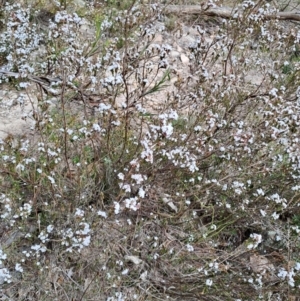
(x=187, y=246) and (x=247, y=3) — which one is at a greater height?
(x=247, y=3)

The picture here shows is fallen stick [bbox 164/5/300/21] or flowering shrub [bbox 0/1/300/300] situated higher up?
fallen stick [bbox 164/5/300/21]

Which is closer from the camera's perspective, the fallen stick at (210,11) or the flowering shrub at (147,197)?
the flowering shrub at (147,197)

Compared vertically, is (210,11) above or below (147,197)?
above

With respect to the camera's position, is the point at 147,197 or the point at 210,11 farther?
the point at 210,11

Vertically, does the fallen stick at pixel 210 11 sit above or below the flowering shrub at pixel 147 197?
above

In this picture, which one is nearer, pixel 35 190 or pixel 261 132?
pixel 35 190

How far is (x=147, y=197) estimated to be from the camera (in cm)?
350

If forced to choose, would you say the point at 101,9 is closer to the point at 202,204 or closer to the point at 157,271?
the point at 202,204

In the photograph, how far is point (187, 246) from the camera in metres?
3.22

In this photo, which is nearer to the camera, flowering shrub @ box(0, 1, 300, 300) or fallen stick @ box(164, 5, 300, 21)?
flowering shrub @ box(0, 1, 300, 300)

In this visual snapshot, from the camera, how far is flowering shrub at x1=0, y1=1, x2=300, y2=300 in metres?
3.04

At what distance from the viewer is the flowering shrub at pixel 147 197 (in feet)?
9.98

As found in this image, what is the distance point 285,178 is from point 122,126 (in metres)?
1.40

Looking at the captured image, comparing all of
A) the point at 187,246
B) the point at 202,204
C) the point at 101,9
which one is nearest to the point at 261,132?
the point at 202,204
